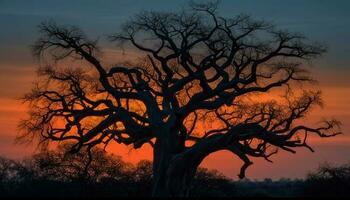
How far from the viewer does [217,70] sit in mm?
41562

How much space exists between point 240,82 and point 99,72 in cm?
639

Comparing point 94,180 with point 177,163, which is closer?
point 177,163

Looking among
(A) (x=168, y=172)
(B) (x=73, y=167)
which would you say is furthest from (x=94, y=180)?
(A) (x=168, y=172)

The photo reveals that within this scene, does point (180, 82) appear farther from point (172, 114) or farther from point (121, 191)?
point (121, 191)

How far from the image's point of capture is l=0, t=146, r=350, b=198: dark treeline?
205ft

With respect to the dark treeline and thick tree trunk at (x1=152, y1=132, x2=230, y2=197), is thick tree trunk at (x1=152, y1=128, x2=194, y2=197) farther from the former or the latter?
the dark treeline

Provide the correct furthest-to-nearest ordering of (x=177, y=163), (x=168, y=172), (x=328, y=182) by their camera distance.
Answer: (x=328, y=182) < (x=168, y=172) < (x=177, y=163)

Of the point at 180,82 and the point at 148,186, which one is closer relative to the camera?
the point at 180,82

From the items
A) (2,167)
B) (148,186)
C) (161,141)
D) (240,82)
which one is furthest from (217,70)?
(2,167)

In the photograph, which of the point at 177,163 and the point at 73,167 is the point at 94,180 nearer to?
the point at 73,167

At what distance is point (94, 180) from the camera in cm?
6669

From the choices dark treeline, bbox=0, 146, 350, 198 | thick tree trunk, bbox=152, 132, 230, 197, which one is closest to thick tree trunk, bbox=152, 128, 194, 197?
Result: thick tree trunk, bbox=152, 132, 230, 197

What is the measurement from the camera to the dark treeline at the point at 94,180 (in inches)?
2457

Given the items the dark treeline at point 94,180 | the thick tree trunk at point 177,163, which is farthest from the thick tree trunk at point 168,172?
the dark treeline at point 94,180
